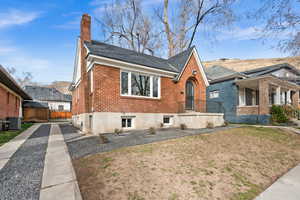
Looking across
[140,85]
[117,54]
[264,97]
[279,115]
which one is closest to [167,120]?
[140,85]

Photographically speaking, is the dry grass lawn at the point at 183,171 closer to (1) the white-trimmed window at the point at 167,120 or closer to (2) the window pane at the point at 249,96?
(1) the white-trimmed window at the point at 167,120

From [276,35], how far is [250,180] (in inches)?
367

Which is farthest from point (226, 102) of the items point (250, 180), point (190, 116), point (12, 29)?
point (12, 29)

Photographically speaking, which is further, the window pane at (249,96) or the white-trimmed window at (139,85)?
the window pane at (249,96)

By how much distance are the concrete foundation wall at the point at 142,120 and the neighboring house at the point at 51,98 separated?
77.7 feet

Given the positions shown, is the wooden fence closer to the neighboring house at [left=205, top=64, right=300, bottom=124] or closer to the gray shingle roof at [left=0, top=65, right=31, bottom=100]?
the gray shingle roof at [left=0, top=65, right=31, bottom=100]

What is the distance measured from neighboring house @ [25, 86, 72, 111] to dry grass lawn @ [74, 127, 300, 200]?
97.6ft

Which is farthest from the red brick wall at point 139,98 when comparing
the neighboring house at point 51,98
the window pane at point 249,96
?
the neighboring house at point 51,98

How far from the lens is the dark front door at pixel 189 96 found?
1148 cm

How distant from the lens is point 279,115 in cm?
1109

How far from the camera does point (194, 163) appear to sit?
3861mm

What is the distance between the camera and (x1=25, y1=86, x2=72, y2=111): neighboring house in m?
27.4

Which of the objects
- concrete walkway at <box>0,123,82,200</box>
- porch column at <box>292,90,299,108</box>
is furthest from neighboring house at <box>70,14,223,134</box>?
porch column at <box>292,90,299,108</box>

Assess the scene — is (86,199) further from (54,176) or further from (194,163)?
(194,163)
